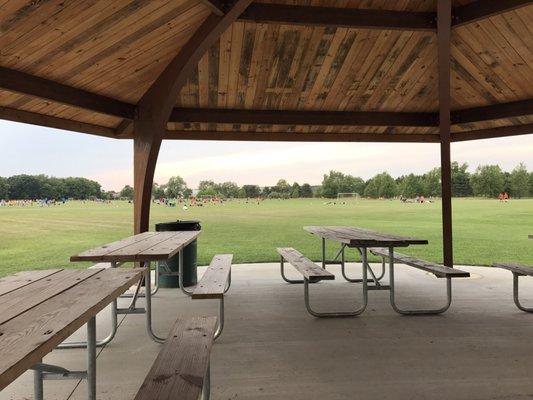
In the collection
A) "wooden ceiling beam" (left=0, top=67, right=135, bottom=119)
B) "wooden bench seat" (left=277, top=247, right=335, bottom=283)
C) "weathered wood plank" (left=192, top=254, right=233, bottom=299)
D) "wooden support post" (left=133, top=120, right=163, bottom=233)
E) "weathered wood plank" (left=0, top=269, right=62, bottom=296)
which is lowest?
"wooden bench seat" (left=277, top=247, right=335, bottom=283)

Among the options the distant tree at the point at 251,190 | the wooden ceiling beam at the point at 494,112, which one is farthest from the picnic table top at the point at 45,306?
the distant tree at the point at 251,190

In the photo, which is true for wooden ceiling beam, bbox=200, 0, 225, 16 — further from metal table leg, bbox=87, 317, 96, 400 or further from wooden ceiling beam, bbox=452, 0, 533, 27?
metal table leg, bbox=87, 317, 96, 400

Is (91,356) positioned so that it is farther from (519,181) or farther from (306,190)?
(519,181)

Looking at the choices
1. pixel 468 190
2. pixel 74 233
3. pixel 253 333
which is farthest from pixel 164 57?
pixel 468 190

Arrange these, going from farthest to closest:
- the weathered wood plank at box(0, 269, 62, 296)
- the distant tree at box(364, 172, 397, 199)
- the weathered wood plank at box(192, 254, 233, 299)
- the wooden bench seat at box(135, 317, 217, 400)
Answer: the distant tree at box(364, 172, 397, 199), the weathered wood plank at box(192, 254, 233, 299), the weathered wood plank at box(0, 269, 62, 296), the wooden bench seat at box(135, 317, 217, 400)

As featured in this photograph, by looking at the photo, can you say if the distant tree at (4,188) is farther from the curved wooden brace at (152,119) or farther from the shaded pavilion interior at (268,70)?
the curved wooden brace at (152,119)

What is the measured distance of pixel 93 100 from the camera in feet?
17.7

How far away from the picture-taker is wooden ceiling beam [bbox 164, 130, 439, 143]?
7.23 meters

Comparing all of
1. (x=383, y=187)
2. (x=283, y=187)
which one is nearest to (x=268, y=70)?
(x=283, y=187)

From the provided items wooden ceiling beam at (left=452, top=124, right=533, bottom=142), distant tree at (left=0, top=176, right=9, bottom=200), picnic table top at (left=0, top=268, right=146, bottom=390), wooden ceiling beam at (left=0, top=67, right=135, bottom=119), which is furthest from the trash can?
distant tree at (left=0, top=176, right=9, bottom=200)

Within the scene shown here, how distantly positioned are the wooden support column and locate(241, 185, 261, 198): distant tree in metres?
37.2

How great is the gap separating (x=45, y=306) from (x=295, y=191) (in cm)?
4822

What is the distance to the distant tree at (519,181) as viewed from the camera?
4797cm

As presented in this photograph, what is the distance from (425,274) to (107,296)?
6.06 meters
